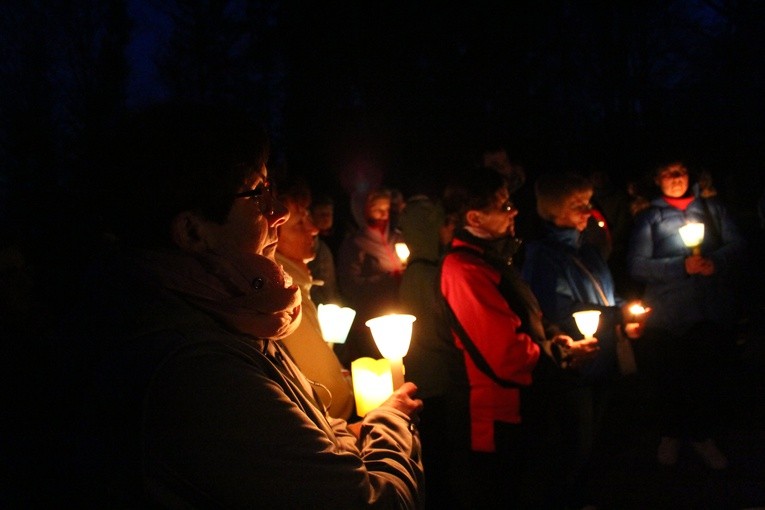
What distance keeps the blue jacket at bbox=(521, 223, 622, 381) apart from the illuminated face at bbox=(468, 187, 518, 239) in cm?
76

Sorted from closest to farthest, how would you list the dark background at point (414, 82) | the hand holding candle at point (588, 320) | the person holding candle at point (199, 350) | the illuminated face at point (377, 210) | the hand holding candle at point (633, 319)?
the person holding candle at point (199, 350) < the hand holding candle at point (588, 320) < the hand holding candle at point (633, 319) < the illuminated face at point (377, 210) < the dark background at point (414, 82)

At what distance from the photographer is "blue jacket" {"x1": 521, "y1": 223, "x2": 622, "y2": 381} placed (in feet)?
12.9

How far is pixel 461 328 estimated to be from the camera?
3152mm

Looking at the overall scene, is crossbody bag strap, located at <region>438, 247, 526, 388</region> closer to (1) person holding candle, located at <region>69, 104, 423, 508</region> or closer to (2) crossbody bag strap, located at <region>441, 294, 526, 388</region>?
(2) crossbody bag strap, located at <region>441, 294, 526, 388</region>

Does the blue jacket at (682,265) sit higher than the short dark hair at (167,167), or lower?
lower

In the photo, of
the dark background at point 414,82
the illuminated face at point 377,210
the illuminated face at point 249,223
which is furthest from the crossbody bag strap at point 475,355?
the dark background at point 414,82

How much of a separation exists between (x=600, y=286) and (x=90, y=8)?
1328 cm

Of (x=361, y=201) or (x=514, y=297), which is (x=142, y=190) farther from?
(x=361, y=201)

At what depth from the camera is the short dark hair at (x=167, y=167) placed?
4.63ft

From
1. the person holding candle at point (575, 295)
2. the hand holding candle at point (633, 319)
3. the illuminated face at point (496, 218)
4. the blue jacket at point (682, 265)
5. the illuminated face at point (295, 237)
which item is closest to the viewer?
the illuminated face at point (295, 237)

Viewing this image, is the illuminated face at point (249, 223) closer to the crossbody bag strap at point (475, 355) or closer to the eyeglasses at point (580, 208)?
the crossbody bag strap at point (475, 355)

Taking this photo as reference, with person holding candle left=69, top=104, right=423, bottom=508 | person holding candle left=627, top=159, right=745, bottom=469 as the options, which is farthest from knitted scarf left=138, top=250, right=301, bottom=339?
person holding candle left=627, top=159, right=745, bottom=469

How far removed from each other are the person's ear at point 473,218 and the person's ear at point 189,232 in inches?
84.4

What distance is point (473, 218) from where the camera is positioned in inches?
133
